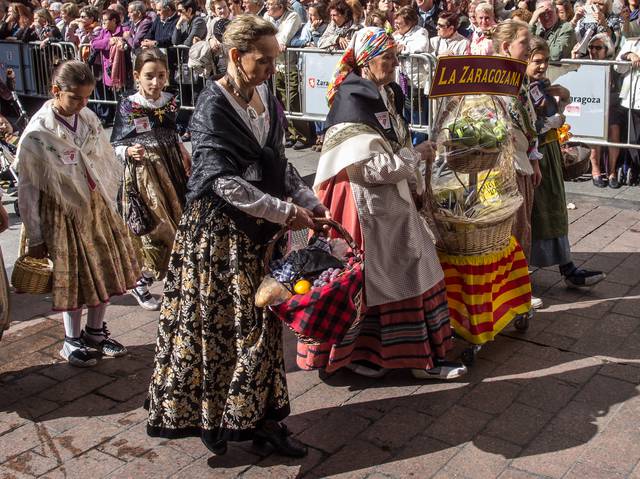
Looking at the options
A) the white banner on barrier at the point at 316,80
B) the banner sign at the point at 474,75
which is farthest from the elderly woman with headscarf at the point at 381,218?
the white banner on barrier at the point at 316,80

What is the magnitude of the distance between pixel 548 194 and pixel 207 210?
10.1ft

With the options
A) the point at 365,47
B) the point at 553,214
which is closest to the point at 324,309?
the point at 365,47

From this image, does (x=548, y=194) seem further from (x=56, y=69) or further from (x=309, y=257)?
(x=56, y=69)

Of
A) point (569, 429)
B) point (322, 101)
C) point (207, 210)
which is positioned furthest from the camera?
point (322, 101)

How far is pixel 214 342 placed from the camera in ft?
13.6

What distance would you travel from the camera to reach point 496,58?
5059 millimetres

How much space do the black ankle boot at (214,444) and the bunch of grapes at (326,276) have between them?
0.88 m

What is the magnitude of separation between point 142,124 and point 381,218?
212 centimetres

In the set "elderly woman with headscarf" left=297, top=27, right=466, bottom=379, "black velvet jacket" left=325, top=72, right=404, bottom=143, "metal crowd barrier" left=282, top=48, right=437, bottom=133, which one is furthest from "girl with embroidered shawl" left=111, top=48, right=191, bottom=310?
"metal crowd barrier" left=282, top=48, right=437, bottom=133

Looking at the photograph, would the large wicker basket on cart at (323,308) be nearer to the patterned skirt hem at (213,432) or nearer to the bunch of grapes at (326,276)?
the bunch of grapes at (326,276)

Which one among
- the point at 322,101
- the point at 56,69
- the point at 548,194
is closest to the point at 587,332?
the point at 548,194

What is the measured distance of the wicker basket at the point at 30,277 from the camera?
17.3 feet

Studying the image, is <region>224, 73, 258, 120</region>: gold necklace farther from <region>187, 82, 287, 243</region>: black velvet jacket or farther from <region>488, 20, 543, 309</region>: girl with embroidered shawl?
<region>488, 20, 543, 309</region>: girl with embroidered shawl

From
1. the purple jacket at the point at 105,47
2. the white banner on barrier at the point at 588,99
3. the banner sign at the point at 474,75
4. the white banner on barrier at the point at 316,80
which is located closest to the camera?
the banner sign at the point at 474,75
